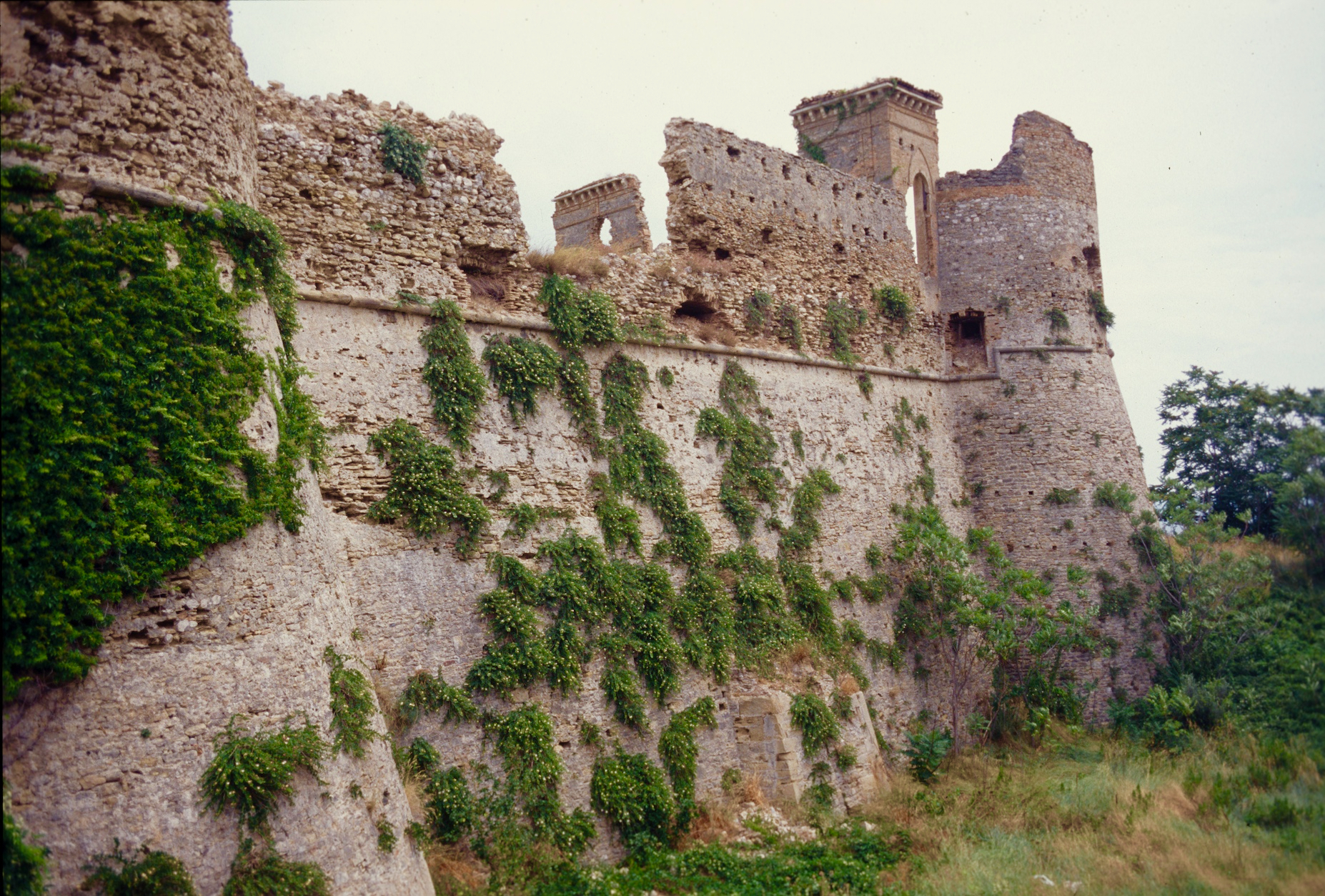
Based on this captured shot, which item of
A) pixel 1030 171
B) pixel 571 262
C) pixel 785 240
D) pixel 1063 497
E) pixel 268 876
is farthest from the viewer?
pixel 1030 171

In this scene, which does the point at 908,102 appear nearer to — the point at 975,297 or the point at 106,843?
the point at 975,297

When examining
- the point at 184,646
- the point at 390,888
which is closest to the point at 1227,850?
the point at 390,888

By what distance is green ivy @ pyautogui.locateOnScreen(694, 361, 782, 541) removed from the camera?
13.7 meters

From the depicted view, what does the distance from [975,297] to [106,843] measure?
54.0ft

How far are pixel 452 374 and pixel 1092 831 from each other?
8.40m

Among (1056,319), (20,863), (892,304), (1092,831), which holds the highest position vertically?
(892,304)

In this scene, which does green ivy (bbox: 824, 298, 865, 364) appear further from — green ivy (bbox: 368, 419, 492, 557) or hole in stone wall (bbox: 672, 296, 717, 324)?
green ivy (bbox: 368, 419, 492, 557)

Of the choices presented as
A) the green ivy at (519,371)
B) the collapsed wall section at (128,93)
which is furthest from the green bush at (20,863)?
the green ivy at (519,371)

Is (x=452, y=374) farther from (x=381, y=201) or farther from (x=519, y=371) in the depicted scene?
(x=381, y=201)

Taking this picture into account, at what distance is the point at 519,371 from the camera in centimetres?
1141

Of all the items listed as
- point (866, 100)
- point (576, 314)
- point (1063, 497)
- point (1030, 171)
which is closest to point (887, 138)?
point (866, 100)

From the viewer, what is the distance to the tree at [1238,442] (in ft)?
37.2

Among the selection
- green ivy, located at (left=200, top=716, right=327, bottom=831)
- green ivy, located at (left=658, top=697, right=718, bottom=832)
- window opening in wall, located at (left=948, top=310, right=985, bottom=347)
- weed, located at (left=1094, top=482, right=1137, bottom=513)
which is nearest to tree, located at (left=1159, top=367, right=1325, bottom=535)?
weed, located at (left=1094, top=482, right=1137, bottom=513)

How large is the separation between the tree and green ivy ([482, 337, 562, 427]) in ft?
26.8
